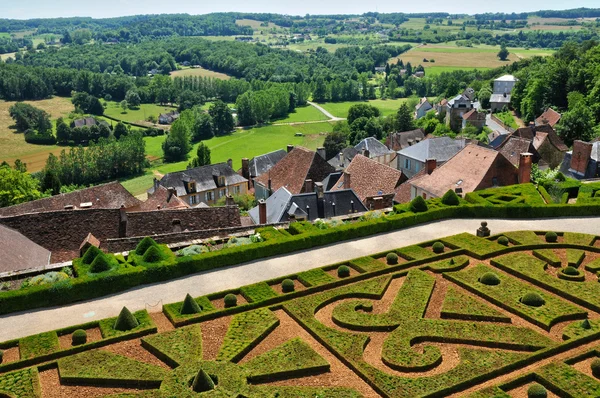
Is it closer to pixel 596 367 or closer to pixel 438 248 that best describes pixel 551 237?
pixel 438 248

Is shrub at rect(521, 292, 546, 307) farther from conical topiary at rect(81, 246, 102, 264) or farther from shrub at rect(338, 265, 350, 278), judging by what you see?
conical topiary at rect(81, 246, 102, 264)

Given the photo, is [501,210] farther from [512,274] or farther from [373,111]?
[373,111]

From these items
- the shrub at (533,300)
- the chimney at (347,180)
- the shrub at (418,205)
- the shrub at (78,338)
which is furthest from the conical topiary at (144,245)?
the chimney at (347,180)

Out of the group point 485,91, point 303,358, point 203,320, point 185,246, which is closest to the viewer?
point 303,358

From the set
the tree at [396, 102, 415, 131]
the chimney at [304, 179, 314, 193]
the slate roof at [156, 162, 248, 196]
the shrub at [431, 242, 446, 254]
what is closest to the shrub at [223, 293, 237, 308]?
the shrub at [431, 242, 446, 254]

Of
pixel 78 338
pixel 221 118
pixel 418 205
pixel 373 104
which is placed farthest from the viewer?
pixel 373 104

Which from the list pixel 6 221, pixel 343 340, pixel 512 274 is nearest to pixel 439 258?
pixel 512 274

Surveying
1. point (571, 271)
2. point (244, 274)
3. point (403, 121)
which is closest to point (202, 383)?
point (244, 274)
